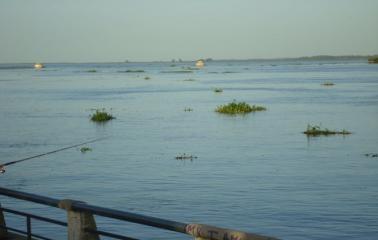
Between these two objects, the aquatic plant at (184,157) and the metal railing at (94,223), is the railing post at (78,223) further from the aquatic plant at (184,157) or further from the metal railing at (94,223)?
the aquatic plant at (184,157)

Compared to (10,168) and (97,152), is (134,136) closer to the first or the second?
(97,152)

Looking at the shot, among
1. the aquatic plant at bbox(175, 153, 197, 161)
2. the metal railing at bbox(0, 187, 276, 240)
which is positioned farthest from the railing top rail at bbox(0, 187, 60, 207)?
the aquatic plant at bbox(175, 153, 197, 161)

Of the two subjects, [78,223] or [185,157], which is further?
[185,157]

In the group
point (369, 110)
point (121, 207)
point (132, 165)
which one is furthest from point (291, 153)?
point (369, 110)

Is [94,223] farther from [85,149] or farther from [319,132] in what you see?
[319,132]

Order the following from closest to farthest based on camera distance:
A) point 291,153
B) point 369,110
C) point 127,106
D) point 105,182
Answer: point 105,182
point 291,153
point 369,110
point 127,106

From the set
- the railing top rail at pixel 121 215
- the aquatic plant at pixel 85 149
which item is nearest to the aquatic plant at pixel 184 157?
the aquatic plant at pixel 85 149

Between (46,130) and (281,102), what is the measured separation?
29.1m

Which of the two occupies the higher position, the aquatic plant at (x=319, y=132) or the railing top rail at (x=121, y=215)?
the aquatic plant at (x=319, y=132)

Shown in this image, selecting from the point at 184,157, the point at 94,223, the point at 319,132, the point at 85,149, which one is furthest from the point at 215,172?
the point at 94,223

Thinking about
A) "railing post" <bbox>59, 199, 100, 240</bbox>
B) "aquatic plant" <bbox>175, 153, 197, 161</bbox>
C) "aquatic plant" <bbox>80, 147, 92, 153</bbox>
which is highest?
"aquatic plant" <bbox>80, 147, 92, 153</bbox>

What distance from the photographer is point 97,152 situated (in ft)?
96.9

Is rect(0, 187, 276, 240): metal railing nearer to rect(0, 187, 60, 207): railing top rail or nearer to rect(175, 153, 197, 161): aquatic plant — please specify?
rect(0, 187, 60, 207): railing top rail

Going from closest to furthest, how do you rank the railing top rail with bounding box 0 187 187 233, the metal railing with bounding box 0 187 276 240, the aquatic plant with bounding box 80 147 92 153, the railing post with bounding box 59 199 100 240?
the metal railing with bounding box 0 187 276 240 → the railing top rail with bounding box 0 187 187 233 → the railing post with bounding box 59 199 100 240 → the aquatic plant with bounding box 80 147 92 153
